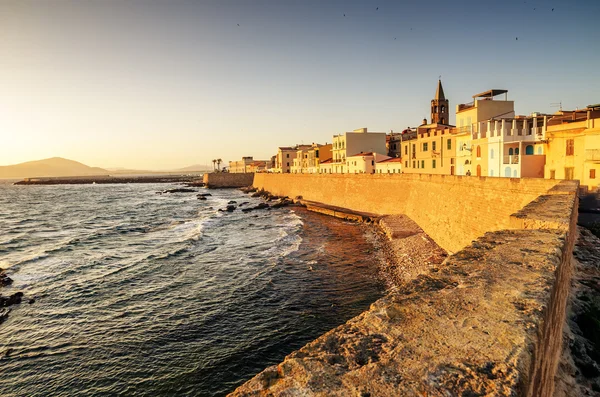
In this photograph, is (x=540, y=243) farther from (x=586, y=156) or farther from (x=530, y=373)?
(x=586, y=156)

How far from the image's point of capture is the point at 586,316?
245 inches

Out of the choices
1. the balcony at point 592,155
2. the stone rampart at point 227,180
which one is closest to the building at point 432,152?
the balcony at point 592,155

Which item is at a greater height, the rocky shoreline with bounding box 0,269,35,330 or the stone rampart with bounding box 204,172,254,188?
the stone rampart with bounding box 204,172,254,188

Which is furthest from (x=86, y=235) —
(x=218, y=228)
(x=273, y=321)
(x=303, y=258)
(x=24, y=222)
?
(x=273, y=321)

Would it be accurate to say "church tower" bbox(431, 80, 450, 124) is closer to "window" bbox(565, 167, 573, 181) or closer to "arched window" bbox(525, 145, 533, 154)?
"arched window" bbox(525, 145, 533, 154)

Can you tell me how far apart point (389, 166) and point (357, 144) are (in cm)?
1263

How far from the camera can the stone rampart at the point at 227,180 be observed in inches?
4075

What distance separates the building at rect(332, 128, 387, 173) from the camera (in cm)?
6488

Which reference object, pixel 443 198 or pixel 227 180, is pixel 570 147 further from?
pixel 227 180

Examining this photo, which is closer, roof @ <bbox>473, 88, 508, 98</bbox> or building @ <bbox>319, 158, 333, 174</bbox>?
roof @ <bbox>473, 88, 508, 98</bbox>

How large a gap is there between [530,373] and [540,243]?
3.82m

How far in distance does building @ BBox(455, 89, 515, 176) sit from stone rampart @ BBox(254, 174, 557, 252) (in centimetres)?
620

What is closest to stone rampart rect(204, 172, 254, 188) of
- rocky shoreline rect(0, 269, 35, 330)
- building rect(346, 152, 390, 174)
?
building rect(346, 152, 390, 174)

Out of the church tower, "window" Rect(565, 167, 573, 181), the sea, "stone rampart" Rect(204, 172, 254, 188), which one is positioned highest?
the church tower
